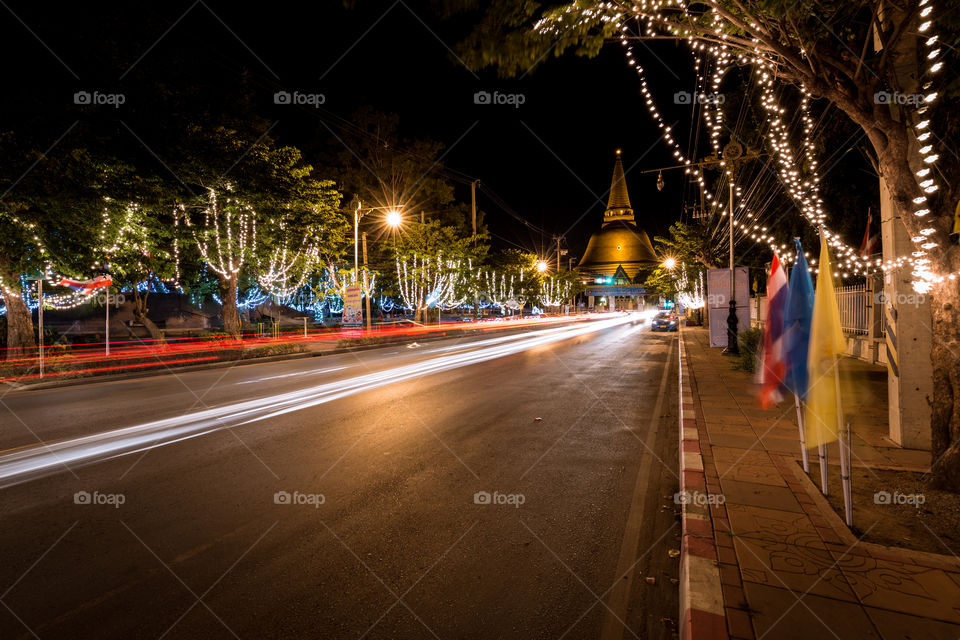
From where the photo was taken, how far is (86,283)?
15805 millimetres

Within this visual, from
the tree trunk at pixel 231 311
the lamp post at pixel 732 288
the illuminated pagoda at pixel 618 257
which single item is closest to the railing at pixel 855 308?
the lamp post at pixel 732 288

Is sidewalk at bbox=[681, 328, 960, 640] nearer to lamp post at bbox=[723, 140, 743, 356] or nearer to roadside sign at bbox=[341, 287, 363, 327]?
lamp post at bbox=[723, 140, 743, 356]

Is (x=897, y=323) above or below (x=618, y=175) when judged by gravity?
below

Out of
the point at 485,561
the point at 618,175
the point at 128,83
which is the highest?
the point at 618,175

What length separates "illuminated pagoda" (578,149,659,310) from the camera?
108188 mm

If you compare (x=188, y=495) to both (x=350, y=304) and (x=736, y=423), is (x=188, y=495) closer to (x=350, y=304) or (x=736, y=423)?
(x=736, y=423)

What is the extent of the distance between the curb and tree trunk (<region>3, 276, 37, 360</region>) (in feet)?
61.2

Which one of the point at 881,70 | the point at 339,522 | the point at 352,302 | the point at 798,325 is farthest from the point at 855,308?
the point at 352,302

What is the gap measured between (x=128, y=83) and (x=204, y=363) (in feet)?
31.7

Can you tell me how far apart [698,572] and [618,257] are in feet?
376

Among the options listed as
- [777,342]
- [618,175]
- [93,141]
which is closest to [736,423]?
[777,342]

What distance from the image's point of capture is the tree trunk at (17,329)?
45.9ft

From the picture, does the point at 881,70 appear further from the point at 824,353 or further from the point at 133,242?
the point at 133,242

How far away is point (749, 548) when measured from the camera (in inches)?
128
